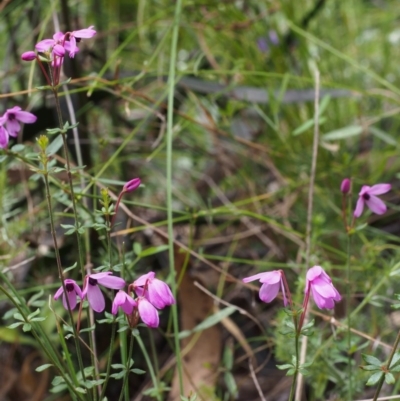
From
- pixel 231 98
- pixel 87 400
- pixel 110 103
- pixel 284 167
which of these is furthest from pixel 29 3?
pixel 87 400

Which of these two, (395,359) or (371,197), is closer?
(395,359)

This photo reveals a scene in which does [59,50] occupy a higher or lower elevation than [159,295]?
higher

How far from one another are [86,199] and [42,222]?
0.75 feet

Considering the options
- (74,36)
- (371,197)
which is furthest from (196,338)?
(74,36)

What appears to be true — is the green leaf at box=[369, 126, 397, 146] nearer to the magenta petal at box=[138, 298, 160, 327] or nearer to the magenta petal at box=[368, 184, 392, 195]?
the magenta petal at box=[368, 184, 392, 195]

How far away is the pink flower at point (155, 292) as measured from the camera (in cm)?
44

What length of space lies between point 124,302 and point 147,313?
0.02 meters

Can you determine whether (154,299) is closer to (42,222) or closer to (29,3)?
(42,222)

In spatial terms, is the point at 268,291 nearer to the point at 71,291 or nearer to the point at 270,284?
the point at 270,284

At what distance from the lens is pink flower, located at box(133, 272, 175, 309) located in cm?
44

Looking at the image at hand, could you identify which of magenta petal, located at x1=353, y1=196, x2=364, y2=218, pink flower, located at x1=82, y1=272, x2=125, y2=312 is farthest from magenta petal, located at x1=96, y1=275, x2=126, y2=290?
magenta petal, located at x1=353, y1=196, x2=364, y2=218

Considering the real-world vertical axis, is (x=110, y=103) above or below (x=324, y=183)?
above

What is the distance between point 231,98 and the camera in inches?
45.1

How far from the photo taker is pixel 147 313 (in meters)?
0.43
